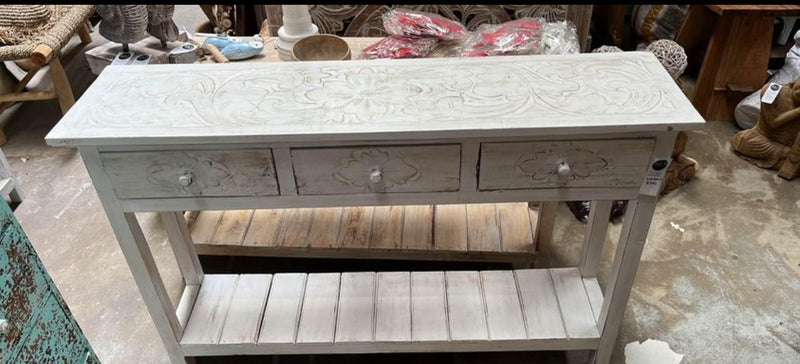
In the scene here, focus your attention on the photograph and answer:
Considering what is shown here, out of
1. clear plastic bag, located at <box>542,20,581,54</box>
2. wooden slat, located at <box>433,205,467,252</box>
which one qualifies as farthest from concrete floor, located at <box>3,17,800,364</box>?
clear plastic bag, located at <box>542,20,581,54</box>

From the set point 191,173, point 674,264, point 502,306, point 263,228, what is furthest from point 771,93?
point 191,173

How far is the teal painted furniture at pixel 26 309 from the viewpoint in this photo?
1098 mm

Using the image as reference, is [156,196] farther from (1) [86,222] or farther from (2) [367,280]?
(1) [86,222]

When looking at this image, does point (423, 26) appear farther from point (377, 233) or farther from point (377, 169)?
point (377, 169)

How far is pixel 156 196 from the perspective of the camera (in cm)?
116

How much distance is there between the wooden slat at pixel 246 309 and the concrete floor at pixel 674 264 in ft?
0.80

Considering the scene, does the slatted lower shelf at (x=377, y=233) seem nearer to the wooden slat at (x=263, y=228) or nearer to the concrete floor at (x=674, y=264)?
the wooden slat at (x=263, y=228)

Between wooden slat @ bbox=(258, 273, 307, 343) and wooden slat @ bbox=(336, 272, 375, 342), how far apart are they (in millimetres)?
124

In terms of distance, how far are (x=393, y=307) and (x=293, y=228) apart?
0.49 metres

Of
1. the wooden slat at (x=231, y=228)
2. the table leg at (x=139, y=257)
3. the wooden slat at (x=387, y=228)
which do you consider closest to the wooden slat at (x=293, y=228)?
the wooden slat at (x=231, y=228)

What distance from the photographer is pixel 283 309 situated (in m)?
1.57

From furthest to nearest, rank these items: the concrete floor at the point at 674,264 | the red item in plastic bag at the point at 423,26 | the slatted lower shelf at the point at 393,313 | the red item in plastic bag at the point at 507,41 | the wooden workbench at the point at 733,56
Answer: the wooden workbench at the point at 733,56 < the red item in plastic bag at the point at 423,26 < the red item in plastic bag at the point at 507,41 < the concrete floor at the point at 674,264 < the slatted lower shelf at the point at 393,313

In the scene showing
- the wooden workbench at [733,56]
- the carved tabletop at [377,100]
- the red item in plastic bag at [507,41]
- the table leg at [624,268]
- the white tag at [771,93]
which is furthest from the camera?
the wooden workbench at [733,56]

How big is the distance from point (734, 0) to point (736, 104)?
1.77ft
